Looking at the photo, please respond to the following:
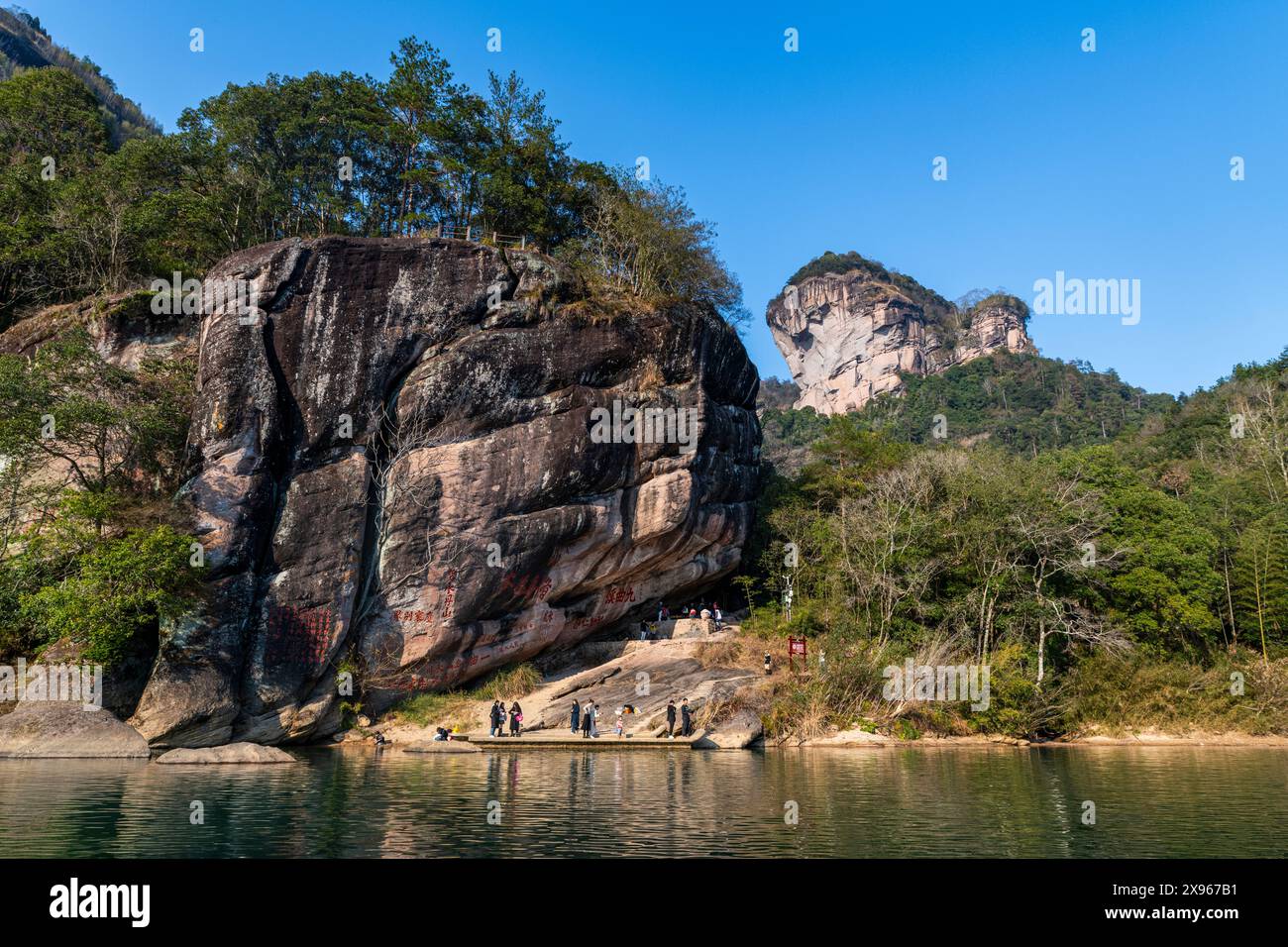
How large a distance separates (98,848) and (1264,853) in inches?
600

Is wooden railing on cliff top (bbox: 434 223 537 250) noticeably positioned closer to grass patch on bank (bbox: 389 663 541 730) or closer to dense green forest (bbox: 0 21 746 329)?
dense green forest (bbox: 0 21 746 329)

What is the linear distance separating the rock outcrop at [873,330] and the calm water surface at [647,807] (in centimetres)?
11901

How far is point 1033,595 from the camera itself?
3155 cm

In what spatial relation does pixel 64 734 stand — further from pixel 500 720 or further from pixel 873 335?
pixel 873 335

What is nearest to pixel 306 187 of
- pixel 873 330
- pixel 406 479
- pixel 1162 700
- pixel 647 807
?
pixel 406 479

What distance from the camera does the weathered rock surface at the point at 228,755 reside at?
69.8 feet

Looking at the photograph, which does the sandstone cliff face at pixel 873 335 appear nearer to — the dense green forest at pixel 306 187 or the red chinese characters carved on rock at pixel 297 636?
the dense green forest at pixel 306 187

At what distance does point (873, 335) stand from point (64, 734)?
135455mm

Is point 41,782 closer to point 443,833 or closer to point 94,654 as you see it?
point 94,654

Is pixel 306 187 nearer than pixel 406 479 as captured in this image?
No

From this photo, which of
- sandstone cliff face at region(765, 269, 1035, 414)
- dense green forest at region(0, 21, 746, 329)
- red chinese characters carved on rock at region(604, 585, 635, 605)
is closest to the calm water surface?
red chinese characters carved on rock at region(604, 585, 635, 605)

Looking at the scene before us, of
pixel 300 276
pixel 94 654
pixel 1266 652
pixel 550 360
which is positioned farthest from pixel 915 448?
pixel 94 654

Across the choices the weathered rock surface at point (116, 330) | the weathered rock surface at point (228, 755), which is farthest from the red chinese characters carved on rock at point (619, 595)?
the weathered rock surface at point (116, 330)

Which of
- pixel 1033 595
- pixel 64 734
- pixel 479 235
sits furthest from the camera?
pixel 479 235
